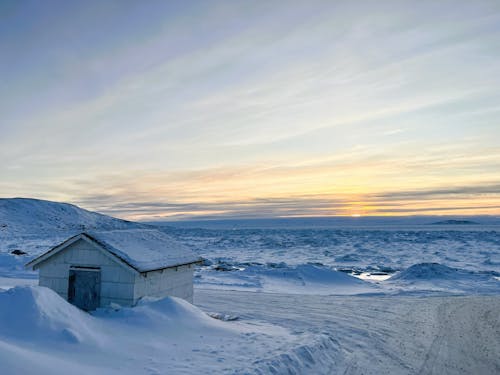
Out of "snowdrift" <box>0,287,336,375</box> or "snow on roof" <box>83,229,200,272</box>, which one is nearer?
"snowdrift" <box>0,287,336,375</box>

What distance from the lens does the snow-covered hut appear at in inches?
567

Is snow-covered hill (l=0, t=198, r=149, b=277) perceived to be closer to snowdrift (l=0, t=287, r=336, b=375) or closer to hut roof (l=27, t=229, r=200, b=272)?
hut roof (l=27, t=229, r=200, b=272)

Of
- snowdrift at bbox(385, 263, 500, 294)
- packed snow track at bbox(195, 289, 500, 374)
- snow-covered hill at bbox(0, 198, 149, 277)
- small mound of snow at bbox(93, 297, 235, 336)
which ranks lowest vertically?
snow-covered hill at bbox(0, 198, 149, 277)

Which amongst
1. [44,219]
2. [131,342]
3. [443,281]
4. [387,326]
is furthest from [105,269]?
[44,219]

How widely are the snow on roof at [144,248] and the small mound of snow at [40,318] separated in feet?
10.2

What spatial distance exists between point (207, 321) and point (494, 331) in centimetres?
1085

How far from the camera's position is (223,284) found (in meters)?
29.9

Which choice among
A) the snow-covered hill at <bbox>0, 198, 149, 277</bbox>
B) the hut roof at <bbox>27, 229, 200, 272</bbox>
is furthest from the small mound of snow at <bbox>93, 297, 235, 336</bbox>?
the snow-covered hill at <bbox>0, 198, 149, 277</bbox>

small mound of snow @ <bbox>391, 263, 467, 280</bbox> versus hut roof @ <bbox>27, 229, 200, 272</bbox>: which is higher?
hut roof @ <bbox>27, 229, 200, 272</bbox>

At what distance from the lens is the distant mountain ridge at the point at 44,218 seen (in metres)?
127

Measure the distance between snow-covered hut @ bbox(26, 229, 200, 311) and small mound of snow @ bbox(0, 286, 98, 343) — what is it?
279 centimetres

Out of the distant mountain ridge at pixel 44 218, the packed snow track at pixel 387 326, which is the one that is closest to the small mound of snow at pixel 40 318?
the packed snow track at pixel 387 326

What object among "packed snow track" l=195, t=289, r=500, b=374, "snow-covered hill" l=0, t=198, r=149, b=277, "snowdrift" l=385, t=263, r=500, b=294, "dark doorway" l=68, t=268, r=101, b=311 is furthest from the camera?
"snow-covered hill" l=0, t=198, r=149, b=277

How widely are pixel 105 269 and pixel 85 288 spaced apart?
1.11 meters
